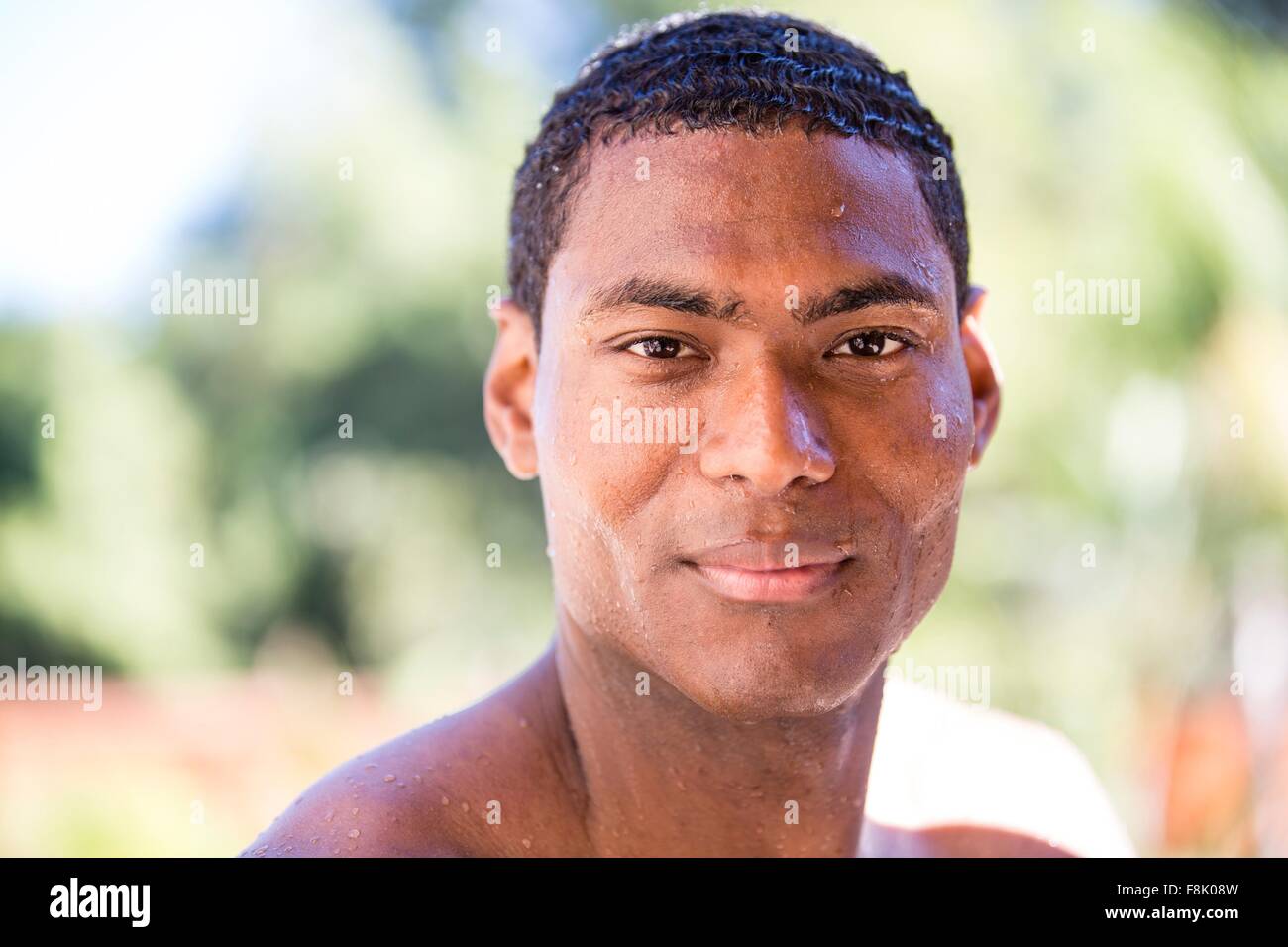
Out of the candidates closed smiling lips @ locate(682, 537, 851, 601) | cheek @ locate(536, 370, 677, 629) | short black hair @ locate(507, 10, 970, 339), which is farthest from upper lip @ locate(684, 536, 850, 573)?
short black hair @ locate(507, 10, 970, 339)

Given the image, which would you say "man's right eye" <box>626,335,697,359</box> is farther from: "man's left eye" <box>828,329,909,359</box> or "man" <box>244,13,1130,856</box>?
"man's left eye" <box>828,329,909,359</box>

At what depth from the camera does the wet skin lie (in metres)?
2.27

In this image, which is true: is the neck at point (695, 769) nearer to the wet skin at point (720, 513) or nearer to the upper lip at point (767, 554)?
the wet skin at point (720, 513)

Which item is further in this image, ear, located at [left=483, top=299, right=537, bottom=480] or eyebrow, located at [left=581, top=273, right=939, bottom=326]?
ear, located at [left=483, top=299, right=537, bottom=480]

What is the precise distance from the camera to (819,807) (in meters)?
2.69

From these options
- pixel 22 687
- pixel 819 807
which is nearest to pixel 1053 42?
pixel 819 807

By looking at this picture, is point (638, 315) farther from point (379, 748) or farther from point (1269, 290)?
point (1269, 290)

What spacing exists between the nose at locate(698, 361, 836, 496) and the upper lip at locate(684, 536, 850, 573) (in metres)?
0.10

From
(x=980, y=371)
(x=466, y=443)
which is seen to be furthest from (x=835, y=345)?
(x=466, y=443)

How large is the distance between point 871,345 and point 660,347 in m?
0.40

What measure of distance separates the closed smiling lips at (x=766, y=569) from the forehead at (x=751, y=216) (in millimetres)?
448

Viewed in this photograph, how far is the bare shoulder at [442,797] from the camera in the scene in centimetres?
245

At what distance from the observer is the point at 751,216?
2324 millimetres

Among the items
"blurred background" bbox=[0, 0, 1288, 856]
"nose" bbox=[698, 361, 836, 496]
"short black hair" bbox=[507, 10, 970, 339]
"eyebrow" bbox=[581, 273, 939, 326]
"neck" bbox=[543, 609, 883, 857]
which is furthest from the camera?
"blurred background" bbox=[0, 0, 1288, 856]
